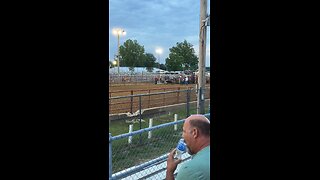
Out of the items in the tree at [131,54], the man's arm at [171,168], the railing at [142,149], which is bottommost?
the railing at [142,149]

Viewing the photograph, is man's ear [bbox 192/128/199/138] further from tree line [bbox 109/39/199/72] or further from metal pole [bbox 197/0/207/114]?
tree line [bbox 109/39/199/72]

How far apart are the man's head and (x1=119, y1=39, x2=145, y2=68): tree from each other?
36.2 metres

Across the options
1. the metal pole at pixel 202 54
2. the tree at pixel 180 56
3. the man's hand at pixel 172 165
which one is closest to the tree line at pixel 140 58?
the tree at pixel 180 56

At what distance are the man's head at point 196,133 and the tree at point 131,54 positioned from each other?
36.2m

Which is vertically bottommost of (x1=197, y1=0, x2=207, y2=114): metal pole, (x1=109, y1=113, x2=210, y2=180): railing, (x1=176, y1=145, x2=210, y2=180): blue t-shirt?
(x1=109, y1=113, x2=210, y2=180): railing

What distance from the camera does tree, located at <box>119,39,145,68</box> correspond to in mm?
37750

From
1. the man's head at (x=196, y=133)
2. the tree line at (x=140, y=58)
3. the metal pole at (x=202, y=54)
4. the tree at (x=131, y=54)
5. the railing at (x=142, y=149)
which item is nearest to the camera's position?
the man's head at (x=196, y=133)

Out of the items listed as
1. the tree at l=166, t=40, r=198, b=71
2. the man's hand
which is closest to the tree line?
the tree at l=166, t=40, r=198, b=71

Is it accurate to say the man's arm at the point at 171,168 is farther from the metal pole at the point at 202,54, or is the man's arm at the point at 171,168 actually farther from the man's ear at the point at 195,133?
the metal pole at the point at 202,54

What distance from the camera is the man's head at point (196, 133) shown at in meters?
1.55
